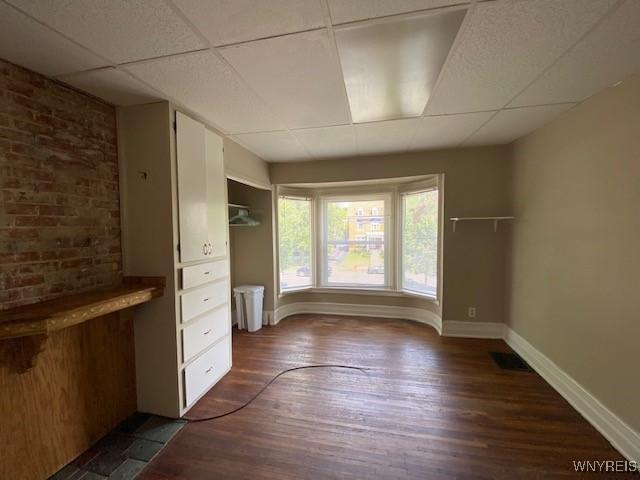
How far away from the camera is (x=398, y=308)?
13.4ft

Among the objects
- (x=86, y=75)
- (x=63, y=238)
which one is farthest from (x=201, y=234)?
(x=86, y=75)

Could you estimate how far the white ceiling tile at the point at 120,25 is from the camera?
1.11m

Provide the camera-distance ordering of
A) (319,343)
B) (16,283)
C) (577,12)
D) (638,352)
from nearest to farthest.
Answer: (577,12), (16,283), (638,352), (319,343)

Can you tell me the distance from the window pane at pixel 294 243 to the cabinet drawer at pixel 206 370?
5.19ft

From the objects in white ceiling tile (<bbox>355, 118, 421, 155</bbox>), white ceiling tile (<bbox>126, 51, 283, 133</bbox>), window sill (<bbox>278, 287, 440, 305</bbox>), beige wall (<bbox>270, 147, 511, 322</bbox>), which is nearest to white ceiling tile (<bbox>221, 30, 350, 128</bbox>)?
white ceiling tile (<bbox>126, 51, 283, 133</bbox>)

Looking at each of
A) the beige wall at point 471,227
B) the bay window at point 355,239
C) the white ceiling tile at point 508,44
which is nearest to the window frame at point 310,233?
the bay window at point 355,239

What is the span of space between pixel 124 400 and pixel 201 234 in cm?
138

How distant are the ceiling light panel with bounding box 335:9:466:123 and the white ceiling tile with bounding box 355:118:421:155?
0.30 meters

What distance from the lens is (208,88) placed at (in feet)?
5.87

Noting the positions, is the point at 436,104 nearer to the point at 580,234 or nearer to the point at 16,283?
the point at 580,234

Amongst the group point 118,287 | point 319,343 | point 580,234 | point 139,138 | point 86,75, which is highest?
point 86,75

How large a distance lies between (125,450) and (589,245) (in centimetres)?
359

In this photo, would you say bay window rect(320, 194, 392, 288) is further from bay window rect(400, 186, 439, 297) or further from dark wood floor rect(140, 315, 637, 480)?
dark wood floor rect(140, 315, 637, 480)

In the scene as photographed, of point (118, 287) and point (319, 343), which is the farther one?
point (319, 343)
